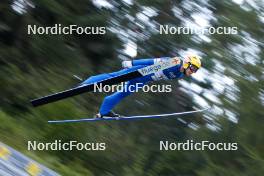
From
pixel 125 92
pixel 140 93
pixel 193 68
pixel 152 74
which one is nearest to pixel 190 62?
pixel 193 68

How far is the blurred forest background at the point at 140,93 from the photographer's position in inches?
405

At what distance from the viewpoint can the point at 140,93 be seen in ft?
35.9

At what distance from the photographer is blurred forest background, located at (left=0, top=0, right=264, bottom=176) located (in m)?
10.3

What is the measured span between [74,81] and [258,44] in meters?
6.28

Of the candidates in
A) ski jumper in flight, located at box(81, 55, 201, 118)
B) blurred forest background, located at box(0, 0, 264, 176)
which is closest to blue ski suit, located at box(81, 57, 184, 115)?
ski jumper in flight, located at box(81, 55, 201, 118)

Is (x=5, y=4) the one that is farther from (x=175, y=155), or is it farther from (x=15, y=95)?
(x=175, y=155)

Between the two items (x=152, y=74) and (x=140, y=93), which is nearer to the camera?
(x=152, y=74)

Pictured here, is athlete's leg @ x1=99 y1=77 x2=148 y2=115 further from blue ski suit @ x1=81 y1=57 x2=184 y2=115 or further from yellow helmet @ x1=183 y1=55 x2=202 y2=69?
yellow helmet @ x1=183 y1=55 x2=202 y2=69

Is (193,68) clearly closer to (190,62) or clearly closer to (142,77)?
(190,62)

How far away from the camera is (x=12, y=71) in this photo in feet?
36.7

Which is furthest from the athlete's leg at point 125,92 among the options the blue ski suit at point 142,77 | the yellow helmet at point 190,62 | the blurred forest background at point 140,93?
the blurred forest background at point 140,93

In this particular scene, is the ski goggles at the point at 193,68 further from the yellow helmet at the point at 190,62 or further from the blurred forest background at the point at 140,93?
the blurred forest background at the point at 140,93

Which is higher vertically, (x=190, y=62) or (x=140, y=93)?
(x=190, y=62)

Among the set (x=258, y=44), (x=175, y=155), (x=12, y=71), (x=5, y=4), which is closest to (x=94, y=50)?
(x=12, y=71)
